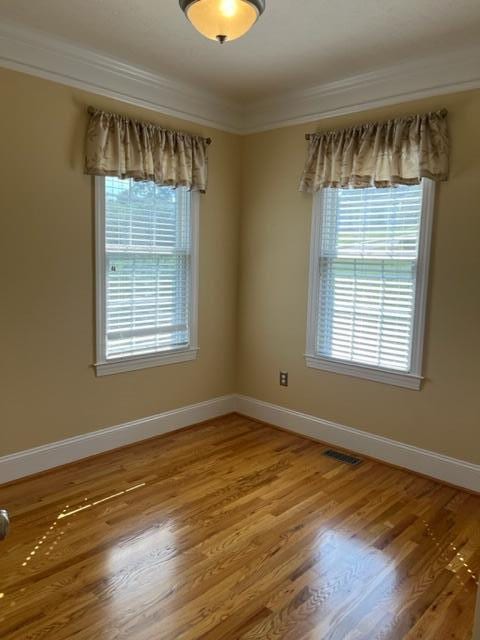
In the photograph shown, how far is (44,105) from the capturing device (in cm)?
298

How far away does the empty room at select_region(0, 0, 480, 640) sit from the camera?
2195 millimetres

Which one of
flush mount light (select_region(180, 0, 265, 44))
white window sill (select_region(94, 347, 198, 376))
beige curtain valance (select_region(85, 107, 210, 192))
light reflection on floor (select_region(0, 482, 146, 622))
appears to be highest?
flush mount light (select_region(180, 0, 265, 44))

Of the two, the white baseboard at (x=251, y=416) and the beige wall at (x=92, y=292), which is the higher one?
the beige wall at (x=92, y=292)

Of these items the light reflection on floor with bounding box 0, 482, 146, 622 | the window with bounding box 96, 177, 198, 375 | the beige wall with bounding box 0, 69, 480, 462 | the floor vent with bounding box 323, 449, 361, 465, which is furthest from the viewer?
the floor vent with bounding box 323, 449, 361, 465

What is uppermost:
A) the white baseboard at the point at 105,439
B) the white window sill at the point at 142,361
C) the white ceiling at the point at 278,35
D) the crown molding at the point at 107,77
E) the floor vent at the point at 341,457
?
the white ceiling at the point at 278,35

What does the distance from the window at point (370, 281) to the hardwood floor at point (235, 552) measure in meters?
0.79

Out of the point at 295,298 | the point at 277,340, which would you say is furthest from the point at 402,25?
the point at 277,340

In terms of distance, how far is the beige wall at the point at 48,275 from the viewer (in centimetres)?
290

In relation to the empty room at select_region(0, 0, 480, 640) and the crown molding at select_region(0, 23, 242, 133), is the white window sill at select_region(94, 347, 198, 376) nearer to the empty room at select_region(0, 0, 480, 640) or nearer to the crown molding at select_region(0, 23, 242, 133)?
the empty room at select_region(0, 0, 480, 640)

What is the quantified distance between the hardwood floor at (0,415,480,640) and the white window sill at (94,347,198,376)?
63 centimetres

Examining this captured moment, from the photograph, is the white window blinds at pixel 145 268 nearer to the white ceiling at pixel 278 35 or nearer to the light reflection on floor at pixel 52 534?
the white ceiling at pixel 278 35

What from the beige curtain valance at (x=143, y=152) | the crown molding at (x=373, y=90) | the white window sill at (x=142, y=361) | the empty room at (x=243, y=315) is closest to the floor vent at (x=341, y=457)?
the empty room at (x=243, y=315)

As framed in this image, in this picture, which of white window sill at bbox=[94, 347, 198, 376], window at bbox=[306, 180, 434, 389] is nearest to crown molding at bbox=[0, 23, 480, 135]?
window at bbox=[306, 180, 434, 389]

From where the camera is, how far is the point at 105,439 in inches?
139
